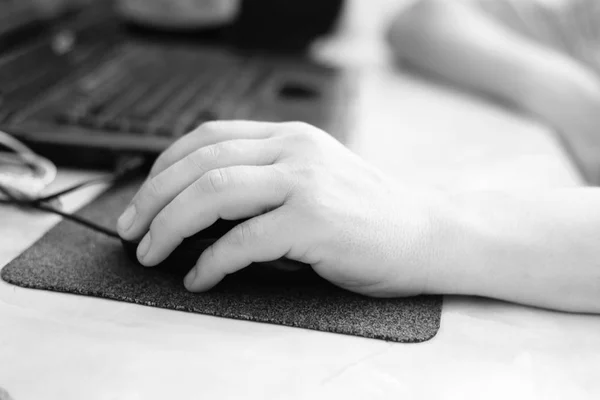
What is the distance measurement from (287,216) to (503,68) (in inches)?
22.8

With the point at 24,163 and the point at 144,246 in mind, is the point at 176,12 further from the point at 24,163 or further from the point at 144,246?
the point at 144,246

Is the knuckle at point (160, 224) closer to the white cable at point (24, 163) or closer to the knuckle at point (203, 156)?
the knuckle at point (203, 156)

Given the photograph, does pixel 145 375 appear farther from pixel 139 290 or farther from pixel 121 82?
pixel 121 82

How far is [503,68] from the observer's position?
0.88 m

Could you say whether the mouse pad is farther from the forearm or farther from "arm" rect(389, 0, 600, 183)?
"arm" rect(389, 0, 600, 183)

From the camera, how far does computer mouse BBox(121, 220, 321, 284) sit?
1.41 feet

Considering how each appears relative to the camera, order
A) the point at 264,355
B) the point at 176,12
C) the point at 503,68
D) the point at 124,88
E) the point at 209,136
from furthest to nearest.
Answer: the point at 176,12
the point at 503,68
the point at 124,88
the point at 209,136
the point at 264,355

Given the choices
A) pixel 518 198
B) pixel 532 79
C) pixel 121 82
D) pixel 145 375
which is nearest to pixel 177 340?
pixel 145 375

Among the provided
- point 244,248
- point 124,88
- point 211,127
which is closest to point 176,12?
point 124,88

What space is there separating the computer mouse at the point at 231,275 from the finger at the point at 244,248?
0.01 meters

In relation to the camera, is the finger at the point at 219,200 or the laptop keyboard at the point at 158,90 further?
the laptop keyboard at the point at 158,90

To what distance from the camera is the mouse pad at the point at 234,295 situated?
0.40 meters

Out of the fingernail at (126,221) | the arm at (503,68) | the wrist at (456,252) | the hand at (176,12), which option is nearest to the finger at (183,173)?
the fingernail at (126,221)

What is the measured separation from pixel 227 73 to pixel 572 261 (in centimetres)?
50
